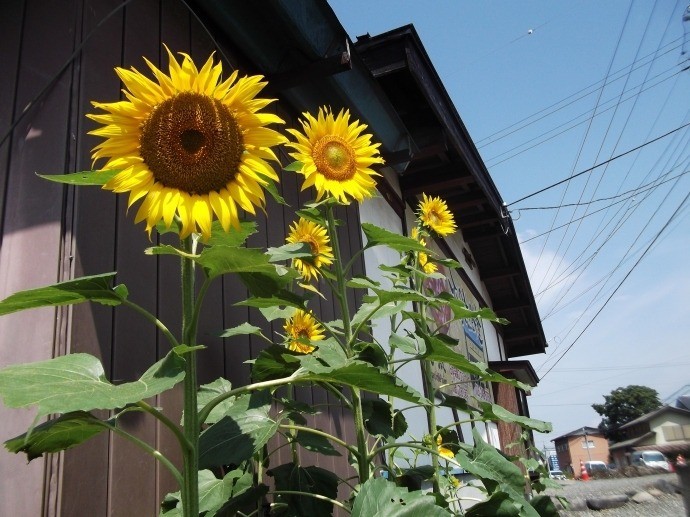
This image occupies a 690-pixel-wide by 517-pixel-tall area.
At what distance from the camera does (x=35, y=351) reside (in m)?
1.76

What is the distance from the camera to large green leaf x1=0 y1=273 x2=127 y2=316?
107cm

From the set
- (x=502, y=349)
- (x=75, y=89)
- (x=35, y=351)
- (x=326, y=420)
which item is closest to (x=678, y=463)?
(x=326, y=420)

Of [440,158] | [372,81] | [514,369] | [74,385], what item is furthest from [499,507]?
[514,369]

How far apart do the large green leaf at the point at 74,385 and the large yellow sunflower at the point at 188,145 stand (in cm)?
26

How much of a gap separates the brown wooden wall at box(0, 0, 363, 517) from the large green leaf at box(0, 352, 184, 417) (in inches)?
27.1

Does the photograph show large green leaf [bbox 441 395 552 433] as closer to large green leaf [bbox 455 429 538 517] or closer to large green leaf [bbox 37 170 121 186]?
large green leaf [bbox 455 429 538 517]

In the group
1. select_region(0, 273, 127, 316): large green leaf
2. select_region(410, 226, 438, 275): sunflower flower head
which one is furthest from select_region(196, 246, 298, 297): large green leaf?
select_region(410, 226, 438, 275): sunflower flower head

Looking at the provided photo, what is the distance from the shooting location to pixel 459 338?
7.24 meters

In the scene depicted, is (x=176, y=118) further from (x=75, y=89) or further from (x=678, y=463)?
(x=678, y=463)

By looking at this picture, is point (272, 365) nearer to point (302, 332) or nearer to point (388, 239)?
point (388, 239)

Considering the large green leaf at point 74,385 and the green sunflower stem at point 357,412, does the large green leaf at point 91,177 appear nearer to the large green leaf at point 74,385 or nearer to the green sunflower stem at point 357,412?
the large green leaf at point 74,385

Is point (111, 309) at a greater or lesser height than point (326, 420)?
greater

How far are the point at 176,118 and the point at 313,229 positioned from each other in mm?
1262

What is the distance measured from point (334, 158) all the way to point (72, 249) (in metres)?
0.81
